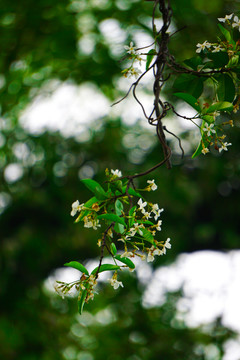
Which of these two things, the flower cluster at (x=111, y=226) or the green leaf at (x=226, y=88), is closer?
the flower cluster at (x=111, y=226)

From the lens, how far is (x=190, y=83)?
760mm

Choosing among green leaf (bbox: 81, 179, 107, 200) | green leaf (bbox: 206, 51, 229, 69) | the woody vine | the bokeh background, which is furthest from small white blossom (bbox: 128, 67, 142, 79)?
the bokeh background

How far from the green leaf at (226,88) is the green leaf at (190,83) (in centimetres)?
5

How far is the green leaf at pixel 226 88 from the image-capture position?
71cm

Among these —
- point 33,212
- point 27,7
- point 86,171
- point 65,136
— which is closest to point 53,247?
point 33,212

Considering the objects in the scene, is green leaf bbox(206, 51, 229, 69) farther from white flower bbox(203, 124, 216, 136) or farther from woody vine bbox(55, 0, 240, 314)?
white flower bbox(203, 124, 216, 136)

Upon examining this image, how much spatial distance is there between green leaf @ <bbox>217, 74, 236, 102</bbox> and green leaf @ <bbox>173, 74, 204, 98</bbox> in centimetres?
5

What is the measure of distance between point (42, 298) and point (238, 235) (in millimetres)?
1915

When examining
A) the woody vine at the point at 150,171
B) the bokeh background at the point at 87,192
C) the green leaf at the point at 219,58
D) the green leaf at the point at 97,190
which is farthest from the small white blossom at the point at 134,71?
the bokeh background at the point at 87,192

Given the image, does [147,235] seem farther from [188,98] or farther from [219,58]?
[219,58]

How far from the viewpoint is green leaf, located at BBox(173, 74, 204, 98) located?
754 millimetres

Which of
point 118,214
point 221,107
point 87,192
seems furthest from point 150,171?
point 87,192

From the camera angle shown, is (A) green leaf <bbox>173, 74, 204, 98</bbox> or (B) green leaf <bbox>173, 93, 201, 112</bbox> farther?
(A) green leaf <bbox>173, 74, 204, 98</bbox>

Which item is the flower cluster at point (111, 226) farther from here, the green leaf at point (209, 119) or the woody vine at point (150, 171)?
the green leaf at point (209, 119)
